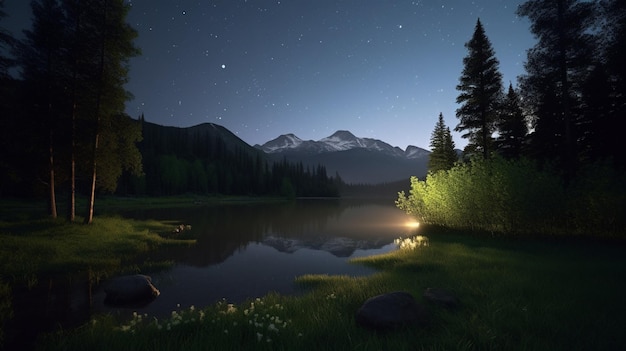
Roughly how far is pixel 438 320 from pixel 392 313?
4.14 feet

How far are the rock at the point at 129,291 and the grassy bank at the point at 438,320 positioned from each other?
1.80 metres

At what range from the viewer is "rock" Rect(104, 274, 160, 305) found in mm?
9062

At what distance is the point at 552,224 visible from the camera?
17.8 meters

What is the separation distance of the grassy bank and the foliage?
6335 millimetres

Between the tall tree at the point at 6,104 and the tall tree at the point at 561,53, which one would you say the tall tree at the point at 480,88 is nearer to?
the tall tree at the point at 561,53

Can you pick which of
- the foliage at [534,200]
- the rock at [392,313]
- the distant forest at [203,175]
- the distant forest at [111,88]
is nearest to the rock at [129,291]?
the rock at [392,313]

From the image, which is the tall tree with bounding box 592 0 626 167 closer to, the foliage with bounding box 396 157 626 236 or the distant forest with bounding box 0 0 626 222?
the distant forest with bounding box 0 0 626 222

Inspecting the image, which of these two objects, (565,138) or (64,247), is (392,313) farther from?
(565,138)

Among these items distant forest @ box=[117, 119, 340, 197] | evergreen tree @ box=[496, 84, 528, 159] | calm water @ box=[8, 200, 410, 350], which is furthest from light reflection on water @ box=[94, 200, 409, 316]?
distant forest @ box=[117, 119, 340, 197]

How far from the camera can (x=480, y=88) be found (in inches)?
949

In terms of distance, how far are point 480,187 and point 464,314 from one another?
16.0 metres

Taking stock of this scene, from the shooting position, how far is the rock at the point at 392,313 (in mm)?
5898

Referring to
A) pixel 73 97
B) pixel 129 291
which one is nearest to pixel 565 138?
pixel 129 291

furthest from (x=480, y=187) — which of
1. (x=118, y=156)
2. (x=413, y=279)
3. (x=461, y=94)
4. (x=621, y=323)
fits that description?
(x=118, y=156)
